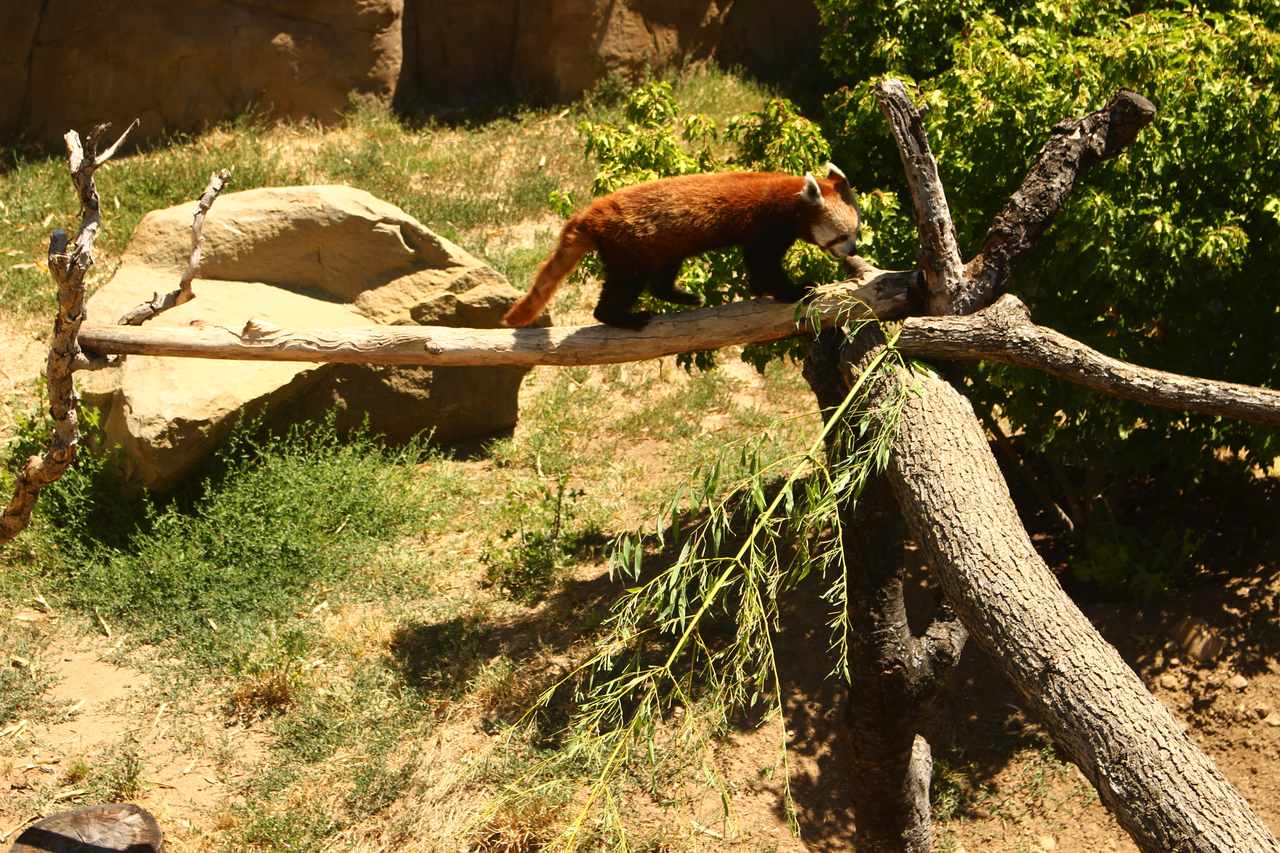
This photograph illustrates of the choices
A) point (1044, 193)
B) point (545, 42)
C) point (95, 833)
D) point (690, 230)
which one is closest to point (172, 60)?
point (545, 42)

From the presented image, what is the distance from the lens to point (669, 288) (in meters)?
6.41

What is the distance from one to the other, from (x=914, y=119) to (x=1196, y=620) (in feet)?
13.1

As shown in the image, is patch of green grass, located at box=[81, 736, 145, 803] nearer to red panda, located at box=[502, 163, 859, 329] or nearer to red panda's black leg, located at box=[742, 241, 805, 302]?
red panda, located at box=[502, 163, 859, 329]

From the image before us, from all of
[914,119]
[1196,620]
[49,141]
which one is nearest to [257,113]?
[49,141]

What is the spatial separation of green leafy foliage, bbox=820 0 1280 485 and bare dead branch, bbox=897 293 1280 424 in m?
1.47

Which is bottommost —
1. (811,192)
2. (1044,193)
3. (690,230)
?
(690,230)

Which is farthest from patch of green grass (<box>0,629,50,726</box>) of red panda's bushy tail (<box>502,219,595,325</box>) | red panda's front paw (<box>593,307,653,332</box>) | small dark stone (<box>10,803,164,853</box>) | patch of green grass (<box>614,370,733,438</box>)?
patch of green grass (<box>614,370,733,438</box>)

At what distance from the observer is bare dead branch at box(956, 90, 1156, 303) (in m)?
5.12

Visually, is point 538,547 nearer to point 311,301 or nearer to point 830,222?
point 311,301

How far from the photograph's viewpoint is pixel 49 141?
41.1ft

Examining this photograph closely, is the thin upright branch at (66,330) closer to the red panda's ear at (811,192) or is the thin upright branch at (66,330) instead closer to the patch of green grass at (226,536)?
the patch of green grass at (226,536)

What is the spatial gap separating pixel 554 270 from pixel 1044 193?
237 centimetres

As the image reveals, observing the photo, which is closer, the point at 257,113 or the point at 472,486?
the point at 472,486

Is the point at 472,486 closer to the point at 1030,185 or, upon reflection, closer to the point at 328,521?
the point at 328,521
